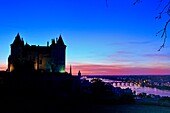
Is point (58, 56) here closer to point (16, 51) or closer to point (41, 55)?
point (41, 55)

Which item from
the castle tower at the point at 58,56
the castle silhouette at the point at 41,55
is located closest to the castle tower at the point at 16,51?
the castle silhouette at the point at 41,55

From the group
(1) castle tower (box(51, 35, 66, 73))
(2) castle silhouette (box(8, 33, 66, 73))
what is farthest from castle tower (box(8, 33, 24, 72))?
(1) castle tower (box(51, 35, 66, 73))

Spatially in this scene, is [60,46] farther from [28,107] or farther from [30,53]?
[28,107]

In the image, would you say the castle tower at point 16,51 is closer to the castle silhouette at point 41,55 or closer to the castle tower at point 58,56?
the castle silhouette at point 41,55

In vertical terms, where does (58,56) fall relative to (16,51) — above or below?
below

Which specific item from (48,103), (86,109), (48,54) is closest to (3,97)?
(48,103)

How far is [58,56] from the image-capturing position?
66250mm

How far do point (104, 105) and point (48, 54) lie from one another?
Result: 53.9 feet

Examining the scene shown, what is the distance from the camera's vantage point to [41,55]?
65.7 meters

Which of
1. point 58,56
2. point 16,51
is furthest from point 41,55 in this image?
point 16,51

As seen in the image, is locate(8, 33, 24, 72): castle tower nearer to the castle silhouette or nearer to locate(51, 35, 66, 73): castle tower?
the castle silhouette

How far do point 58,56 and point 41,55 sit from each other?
12.0ft

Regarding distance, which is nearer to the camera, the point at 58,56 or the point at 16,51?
the point at 58,56

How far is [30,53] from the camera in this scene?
66.0 metres
